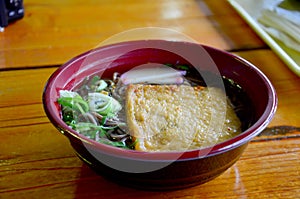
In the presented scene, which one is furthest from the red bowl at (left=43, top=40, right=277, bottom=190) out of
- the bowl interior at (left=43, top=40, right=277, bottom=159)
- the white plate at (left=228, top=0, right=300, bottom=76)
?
the white plate at (left=228, top=0, right=300, bottom=76)

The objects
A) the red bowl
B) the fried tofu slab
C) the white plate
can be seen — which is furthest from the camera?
the white plate

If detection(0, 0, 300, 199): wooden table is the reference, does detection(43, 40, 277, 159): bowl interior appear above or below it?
above

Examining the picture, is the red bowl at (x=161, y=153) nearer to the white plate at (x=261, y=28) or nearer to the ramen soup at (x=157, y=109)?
the ramen soup at (x=157, y=109)

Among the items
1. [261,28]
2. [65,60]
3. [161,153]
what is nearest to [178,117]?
[161,153]

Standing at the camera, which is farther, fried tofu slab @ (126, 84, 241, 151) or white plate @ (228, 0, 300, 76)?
white plate @ (228, 0, 300, 76)

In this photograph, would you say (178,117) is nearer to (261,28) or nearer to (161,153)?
(161,153)

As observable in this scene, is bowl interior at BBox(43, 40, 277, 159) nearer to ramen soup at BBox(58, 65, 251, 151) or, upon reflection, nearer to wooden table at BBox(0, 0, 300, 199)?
ramen soup at BBox(58, 65, 251, 151)
